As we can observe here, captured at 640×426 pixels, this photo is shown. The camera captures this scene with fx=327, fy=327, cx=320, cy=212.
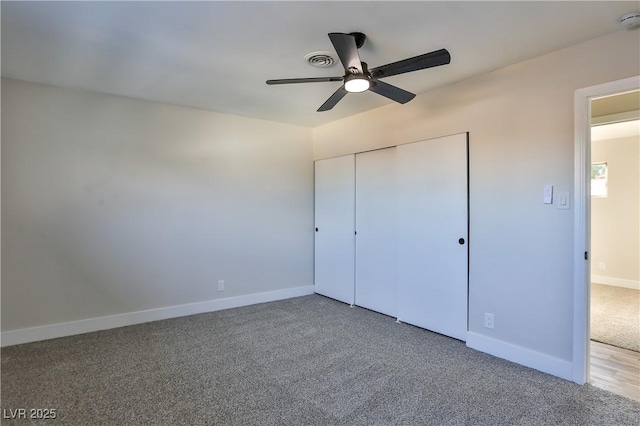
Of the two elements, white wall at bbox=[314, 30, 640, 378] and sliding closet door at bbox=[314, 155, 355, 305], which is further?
sliding closet door at bbox=[314, 155, 355, 305]

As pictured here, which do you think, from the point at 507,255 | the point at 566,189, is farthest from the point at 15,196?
the point at 566,189

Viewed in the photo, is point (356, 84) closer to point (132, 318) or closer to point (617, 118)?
point (132, 318)

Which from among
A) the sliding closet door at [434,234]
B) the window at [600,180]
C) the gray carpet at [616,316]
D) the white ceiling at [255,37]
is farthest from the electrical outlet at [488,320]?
the window at [600,180]

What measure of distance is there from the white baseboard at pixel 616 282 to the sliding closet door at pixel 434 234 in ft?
13.1

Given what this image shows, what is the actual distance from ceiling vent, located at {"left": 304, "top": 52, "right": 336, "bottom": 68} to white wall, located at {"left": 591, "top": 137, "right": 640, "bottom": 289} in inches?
211

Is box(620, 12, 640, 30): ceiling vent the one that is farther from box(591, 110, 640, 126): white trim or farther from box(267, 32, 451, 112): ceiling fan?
box(591, 110, 640, 126): white trim

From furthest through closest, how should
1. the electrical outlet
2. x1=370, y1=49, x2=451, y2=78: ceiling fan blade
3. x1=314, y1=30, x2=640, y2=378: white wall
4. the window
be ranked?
the window → the electrical outlet → x1=314, y1=30, x2=640, y2=378: white wall → x1=370, y1=49, x2=451, y2=78: ceiling fan blade

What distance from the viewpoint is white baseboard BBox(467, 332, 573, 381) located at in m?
2.40

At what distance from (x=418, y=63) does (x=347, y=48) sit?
452 mm

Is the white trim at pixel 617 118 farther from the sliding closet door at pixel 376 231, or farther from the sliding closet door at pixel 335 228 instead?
the sliding closet door at pixel 335 228

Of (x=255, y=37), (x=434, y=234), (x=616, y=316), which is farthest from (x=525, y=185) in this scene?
(x=616, y=316)

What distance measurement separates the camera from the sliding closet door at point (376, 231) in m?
3.75

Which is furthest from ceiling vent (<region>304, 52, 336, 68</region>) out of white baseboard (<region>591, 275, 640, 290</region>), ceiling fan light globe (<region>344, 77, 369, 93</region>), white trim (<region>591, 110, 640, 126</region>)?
white baseboard (<region>591, 275, 640, 290</region>)

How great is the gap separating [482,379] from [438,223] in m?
1.39
